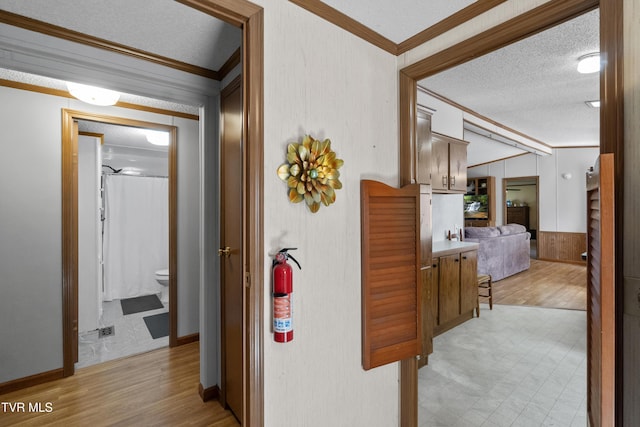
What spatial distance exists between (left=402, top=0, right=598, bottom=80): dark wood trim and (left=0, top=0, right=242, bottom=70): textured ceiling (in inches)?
43.4

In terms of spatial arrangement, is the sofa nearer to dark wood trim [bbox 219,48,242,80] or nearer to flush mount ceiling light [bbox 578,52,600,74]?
flush mount ceiling light [bbox 578,52,600,74]

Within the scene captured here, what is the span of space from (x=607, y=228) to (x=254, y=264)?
1160 millimetres

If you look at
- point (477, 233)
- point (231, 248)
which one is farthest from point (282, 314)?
point (477, 233)

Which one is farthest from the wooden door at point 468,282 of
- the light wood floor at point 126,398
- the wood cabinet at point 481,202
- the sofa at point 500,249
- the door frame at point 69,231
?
the wood cabinet at point 481,202

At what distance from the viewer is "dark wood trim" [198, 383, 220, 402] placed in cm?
231

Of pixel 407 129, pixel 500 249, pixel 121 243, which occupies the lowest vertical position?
pixel 500 249

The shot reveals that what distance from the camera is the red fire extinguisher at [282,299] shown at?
1.28 meters

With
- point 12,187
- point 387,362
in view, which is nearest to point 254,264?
point 387,362

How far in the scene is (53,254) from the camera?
100.0 inches

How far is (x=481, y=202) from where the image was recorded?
372 inches

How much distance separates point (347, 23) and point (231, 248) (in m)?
1.51

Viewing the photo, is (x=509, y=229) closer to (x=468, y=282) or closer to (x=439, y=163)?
(x=468, y=282)

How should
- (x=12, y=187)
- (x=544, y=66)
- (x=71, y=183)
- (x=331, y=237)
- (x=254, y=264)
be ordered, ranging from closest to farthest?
(x=254, y=264) < (x=331, y=237) < (x=12, y=187) < (x=71, y=183) < (x=544, y=66)

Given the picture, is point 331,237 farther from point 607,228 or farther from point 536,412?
point 536,412
